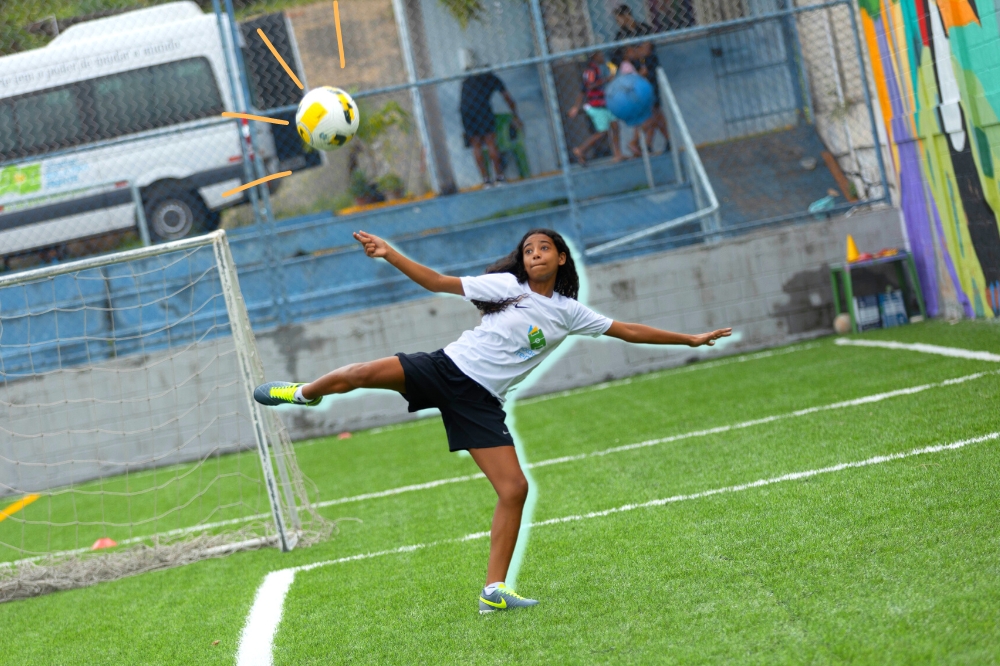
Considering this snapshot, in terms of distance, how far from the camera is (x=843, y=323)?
1036 cm

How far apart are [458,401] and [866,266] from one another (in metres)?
7.22

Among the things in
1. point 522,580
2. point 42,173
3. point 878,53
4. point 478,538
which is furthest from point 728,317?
point 42,173

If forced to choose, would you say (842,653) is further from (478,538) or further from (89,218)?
(89,218)

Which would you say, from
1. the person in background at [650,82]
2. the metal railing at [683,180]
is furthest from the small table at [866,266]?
the person in background at [650,82]

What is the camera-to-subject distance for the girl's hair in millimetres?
4332

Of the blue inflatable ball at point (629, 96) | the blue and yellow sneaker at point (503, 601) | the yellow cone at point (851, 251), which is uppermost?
the blue inflatable ball at point (629, 96)

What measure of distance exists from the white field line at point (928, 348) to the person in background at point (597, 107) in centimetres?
424

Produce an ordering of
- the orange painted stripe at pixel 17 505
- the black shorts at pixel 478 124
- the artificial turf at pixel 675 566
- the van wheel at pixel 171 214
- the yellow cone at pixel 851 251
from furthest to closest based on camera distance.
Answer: the black shorts at pixel 478 124, the van wheel at pixel 171 214, the yellow cone at pixel 851 251, the orange painted stripe at pixel 17 505, the artificial turf at pixel 675 566

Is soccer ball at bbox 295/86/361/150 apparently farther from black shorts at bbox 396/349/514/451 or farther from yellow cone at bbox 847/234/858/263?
yellow cone at bbox 847/234/858/263

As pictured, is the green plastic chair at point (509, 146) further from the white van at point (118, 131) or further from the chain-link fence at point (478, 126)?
the white van at point (118, 131)

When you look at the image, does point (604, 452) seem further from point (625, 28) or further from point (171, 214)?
point (171, 214)

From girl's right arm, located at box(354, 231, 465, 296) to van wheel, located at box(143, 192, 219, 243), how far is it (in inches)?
346

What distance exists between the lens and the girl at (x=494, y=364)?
406 cm

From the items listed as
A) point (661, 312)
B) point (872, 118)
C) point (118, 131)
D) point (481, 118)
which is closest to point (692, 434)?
point (661, 312)
